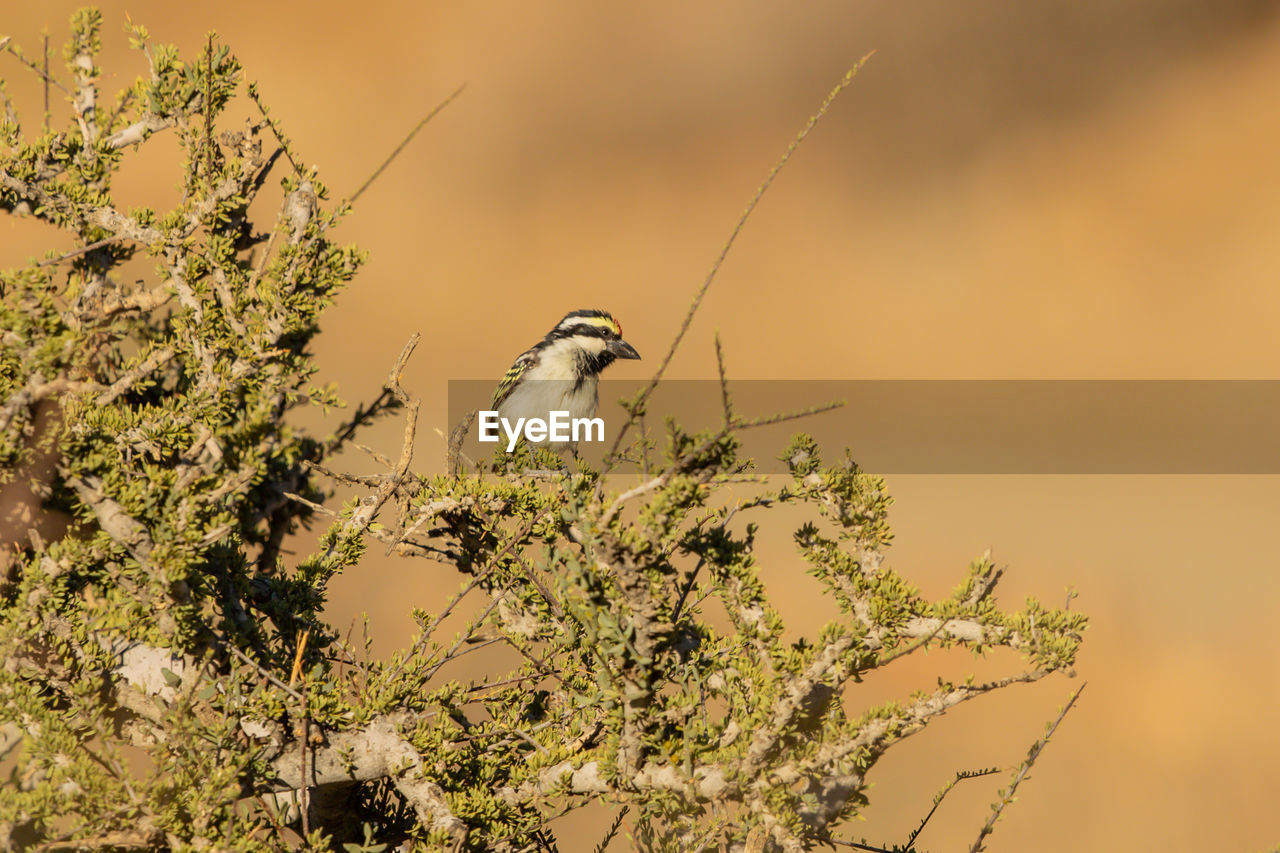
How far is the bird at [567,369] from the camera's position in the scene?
7352 mm

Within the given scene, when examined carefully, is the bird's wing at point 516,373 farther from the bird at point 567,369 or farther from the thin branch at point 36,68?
the thin branch at point 36,68

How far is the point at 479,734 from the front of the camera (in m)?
3.33

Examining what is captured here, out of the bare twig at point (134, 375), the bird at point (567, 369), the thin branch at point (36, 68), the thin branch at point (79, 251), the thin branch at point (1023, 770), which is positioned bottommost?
the thin branch at point (1023, 770)

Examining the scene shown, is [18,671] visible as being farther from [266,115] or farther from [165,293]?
[266,115]

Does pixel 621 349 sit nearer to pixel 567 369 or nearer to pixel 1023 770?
pixel 567 369

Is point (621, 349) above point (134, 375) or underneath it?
above

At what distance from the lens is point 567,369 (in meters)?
7.46

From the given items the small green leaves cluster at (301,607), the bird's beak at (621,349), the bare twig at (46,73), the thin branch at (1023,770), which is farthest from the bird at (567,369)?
the thin branch at (1023,770)

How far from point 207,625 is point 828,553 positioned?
1.97m

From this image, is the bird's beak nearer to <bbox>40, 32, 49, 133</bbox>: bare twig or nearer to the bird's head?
the bird's head

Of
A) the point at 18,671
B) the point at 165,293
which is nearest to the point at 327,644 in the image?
the point at 18,671

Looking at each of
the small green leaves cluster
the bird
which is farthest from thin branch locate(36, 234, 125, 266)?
the bird

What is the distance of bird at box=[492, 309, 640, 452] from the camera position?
7.35m

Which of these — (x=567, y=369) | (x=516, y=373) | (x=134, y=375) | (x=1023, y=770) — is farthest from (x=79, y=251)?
(x=516, y=373)
